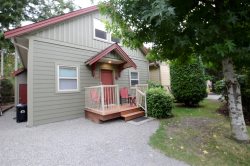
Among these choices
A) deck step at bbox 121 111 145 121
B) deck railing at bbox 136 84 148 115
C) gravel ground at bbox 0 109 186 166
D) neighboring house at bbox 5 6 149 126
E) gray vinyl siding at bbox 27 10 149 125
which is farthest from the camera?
deck railing at bbox 136 84 148 115

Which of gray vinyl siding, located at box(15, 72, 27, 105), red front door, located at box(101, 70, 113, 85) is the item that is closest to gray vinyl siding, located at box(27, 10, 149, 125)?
red front door, located at box(101, 70, 113, 85)

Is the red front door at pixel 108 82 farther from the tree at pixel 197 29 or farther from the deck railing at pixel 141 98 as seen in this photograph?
the tree at pixel 197 29

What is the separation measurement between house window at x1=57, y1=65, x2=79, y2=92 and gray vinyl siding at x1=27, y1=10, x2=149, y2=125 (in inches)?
8.2

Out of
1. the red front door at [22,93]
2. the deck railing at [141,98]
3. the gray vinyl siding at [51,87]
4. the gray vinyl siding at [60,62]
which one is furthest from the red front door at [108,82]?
the red front door at [22,93]

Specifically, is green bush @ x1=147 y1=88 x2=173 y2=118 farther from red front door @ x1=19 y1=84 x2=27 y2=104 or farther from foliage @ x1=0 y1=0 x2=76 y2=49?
foliage @ x1=0 y1=0 x2=76 y2=49

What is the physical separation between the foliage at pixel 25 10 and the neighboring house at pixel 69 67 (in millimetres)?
7431

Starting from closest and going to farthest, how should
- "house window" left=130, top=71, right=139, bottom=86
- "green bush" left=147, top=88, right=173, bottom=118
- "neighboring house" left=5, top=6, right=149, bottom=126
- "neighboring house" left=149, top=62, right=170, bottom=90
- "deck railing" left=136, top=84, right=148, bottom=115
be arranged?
"neighboring house" left=5, top=6, right=149, bottom=126
"green bush" left=147, top=88, right=173, bottom=118
"deck railing" left=136, top=84, right=148, bottom=115
"house window" left=130, top=71, right=139, bottom=86
"neighboring house" left=149, top=62, right=170, bottom=90

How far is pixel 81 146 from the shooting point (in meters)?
4.32

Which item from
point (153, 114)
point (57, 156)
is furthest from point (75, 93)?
point (57, 156)

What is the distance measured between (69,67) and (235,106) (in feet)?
21.4

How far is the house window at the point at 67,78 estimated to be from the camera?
Answer: 7398 mm

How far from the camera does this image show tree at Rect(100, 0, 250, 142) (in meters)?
3.57

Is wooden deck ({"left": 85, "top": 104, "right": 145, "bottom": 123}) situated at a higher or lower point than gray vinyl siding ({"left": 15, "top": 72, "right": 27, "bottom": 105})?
lower

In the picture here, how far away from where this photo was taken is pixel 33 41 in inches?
262
